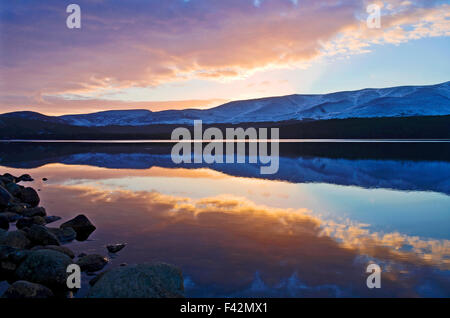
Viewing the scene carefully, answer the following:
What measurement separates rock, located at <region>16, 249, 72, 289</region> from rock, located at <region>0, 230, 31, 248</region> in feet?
5.53

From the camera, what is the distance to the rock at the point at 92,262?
866 centimetres

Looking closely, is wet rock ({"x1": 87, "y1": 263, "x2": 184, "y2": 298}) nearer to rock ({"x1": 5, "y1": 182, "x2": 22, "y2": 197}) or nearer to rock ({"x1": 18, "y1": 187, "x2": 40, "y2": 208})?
rock ({"x1": 18, "y1": 187, "x2": 40, "y2": 208})

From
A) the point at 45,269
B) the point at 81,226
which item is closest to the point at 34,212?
the point at 81,226

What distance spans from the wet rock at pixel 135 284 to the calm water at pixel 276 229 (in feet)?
2.51

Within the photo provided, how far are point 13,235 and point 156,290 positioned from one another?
5296mm

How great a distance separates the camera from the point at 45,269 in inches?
313

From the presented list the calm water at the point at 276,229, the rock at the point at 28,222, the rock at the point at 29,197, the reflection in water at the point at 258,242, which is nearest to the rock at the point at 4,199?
the rock at the point at 29,197

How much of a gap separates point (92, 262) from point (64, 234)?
2872 millimetres

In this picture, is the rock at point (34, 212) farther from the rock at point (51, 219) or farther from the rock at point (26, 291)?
the rock at point (26, 291)

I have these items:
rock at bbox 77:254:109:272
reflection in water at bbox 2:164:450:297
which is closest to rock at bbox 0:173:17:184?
reflection in water at bbox 2:164:450:297

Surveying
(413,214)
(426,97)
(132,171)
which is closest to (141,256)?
(413,214)

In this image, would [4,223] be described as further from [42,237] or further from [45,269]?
[45,269]
